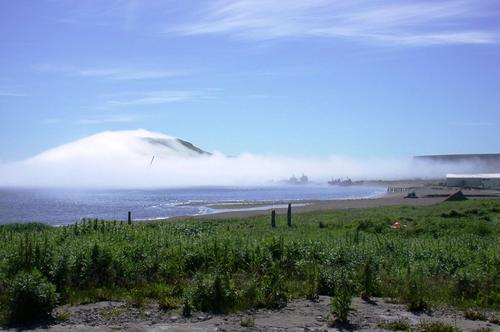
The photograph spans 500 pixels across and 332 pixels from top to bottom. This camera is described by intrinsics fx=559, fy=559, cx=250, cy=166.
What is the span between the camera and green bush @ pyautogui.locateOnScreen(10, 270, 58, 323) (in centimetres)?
912

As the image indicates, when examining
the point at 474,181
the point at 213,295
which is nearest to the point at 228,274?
the point at 213,295

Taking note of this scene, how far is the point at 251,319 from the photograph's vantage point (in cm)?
938

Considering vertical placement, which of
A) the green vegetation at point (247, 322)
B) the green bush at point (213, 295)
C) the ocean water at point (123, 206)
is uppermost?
the green bush at point (213, 295)

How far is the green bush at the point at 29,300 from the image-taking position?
912cm

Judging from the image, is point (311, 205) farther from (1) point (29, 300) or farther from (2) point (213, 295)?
(1) point (29, 300)

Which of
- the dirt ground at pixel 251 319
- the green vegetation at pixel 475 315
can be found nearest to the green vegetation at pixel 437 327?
the dirt ground at pixel 251 319

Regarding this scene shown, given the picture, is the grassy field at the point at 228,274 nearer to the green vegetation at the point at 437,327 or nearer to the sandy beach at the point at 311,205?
the green vegetation at the point at 437,327

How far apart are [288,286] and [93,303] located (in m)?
3.86

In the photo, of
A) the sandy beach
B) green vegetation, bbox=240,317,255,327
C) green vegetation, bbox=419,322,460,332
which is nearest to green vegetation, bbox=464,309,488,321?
green vegetation, bbox=419,322,460,332

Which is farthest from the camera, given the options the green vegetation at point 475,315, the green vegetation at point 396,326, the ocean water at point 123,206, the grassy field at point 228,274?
the ocean water at point 123,206

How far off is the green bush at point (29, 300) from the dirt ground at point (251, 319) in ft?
1.08

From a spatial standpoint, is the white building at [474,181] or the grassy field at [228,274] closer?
the grassy field at [228,274]

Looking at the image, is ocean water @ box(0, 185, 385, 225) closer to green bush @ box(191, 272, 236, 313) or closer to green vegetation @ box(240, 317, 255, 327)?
green bush @ box(191, 272, 236, 313)

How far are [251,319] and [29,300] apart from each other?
144 inches
